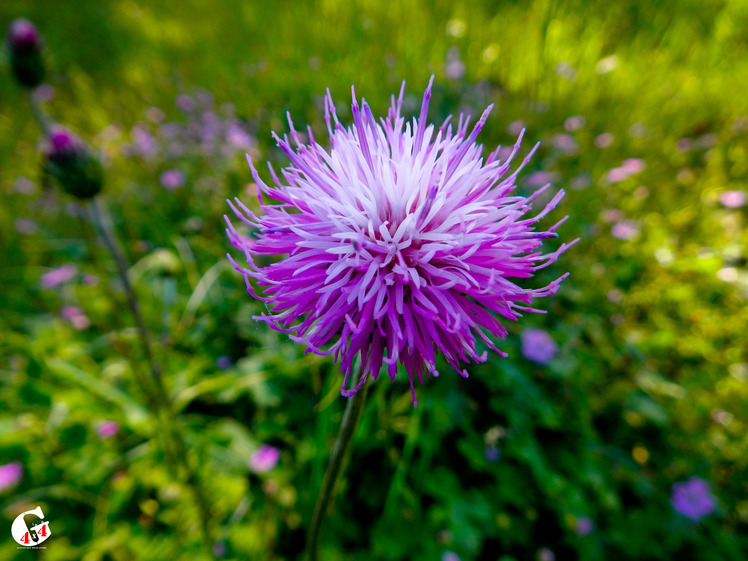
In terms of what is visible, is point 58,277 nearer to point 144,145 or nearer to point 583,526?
point 144,145

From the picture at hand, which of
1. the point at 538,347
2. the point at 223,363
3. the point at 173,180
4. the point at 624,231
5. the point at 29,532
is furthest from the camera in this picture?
the point at 173,180

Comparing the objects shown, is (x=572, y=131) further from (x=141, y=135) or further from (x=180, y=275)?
(x=141, y=135)

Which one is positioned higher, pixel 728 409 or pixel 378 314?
pixel 378 314

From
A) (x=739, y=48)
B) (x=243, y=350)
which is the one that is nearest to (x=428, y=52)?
(x=739, y=48)

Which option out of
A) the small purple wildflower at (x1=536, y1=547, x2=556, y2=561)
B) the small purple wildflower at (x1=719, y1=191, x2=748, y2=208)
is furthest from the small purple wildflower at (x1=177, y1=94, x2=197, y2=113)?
the small purple wildflower at (x1=719, y1=191, x2=748, y2=208)

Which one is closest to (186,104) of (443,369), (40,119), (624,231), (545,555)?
(40,119)

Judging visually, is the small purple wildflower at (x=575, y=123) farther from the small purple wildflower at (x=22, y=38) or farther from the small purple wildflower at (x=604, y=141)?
the small purple wildflower at (x=22, y=38)

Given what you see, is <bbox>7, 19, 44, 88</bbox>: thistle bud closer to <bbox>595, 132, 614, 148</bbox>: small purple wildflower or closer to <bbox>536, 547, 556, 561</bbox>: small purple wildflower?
<bbox>536, 547, 556, 561</bbox>: small purple wildflower
